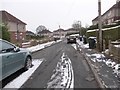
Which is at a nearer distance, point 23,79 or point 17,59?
point 23,79

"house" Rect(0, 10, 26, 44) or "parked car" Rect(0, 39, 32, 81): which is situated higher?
"house" Rect(0, 10, 26, 44)

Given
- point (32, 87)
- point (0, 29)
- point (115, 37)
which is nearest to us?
point (32, 87)

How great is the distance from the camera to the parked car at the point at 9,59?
7324mm

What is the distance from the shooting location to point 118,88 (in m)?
6.50

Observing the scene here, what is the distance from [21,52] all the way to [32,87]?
2776 mm

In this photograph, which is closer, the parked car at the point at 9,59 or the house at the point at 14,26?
the parked car at the point at 9,59

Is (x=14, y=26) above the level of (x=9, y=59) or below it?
above

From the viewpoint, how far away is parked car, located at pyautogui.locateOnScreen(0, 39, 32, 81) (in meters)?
7.32

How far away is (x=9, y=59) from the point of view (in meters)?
7.88

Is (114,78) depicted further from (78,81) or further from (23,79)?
(23,79)

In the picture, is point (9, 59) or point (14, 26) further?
point (14, 26)

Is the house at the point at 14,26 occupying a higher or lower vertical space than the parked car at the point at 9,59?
higher

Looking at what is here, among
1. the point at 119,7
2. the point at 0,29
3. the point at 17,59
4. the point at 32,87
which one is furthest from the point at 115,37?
the point at 119,7

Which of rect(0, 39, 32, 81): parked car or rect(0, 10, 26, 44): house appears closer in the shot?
rect(0, 39, 32, 81): parked car
